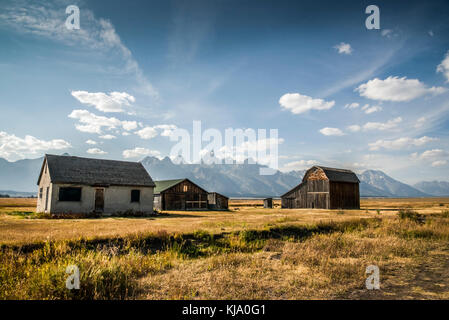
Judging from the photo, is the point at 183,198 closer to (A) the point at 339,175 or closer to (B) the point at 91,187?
(B) the point at 91,187

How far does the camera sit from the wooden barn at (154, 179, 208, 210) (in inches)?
1666

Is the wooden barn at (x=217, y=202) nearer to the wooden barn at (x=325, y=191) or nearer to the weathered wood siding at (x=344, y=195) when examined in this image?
the wooden barn at (x=325, y=191)

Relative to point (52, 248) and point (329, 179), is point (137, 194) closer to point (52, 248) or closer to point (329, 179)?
point (52, 248)

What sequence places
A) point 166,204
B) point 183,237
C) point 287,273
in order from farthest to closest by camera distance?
point 166,204 → point 183,237 → point 287,273

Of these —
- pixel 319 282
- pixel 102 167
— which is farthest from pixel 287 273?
pixel 102 167

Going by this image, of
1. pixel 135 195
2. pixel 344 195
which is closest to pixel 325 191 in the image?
pixel 344 195

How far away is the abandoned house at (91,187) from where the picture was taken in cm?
2648

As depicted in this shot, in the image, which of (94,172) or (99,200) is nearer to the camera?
(99,200)

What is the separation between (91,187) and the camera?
1104 inches

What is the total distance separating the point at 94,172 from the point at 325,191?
119 feet

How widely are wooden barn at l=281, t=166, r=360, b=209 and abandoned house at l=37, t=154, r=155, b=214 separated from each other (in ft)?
A: 98.9

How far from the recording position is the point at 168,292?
6.97 meters

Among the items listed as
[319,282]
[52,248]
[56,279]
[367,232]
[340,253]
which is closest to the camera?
[56,279]
